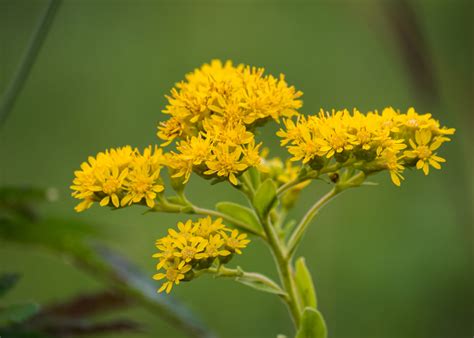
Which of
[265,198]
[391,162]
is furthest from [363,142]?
[265,198]

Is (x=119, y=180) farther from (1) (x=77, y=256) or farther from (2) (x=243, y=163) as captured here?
(1) (x=77, y=256)

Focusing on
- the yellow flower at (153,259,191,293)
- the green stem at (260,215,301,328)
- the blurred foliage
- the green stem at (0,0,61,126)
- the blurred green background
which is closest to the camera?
the yellow flower at (153,259,191,293)

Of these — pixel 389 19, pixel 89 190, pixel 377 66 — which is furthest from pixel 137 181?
pixel 377 66

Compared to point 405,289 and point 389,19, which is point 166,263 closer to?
point 389,19

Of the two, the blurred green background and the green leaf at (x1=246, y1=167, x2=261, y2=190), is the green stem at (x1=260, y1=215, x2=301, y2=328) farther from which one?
the blurred green background

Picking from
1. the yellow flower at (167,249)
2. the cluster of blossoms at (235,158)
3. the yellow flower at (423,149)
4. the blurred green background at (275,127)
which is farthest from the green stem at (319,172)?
the blurred green background at (275,127)

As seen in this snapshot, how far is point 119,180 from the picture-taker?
1.34 metres

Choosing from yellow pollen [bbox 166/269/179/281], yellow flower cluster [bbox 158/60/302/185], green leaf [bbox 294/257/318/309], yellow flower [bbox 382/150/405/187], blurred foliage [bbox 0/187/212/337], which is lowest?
blurred foliage [bbox 0/187/212/337]

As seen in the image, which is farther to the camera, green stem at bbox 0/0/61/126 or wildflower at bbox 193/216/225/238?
green stem at bbox 0/0/61/126

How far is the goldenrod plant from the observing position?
50.4 inches

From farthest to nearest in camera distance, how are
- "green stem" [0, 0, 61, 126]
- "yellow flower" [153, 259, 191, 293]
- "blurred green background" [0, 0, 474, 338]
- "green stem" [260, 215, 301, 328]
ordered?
1. "blurred green background" [0, 0, 474, 338]
2. "green stem" [0, 0, 61, 126]
3. "green stem" [260, 215, 301, 328]
4. "yellow flower" [153, 259, 191, 293]

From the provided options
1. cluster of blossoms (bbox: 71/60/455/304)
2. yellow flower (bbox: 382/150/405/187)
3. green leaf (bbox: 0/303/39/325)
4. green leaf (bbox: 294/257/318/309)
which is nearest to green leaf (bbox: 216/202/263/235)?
cluster of blossoms (bbox: 71/60/455/304)

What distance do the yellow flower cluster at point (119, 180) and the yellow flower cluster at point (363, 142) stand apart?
23cm

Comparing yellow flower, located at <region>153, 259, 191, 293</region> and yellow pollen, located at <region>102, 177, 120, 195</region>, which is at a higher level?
yellow pollen, located at <region>102, 177, 120, 195</region>
